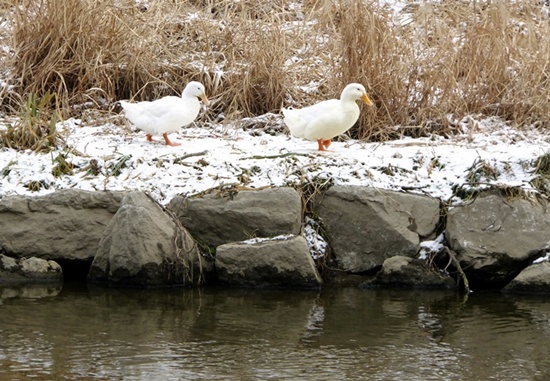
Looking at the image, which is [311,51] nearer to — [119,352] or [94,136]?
[94,136]

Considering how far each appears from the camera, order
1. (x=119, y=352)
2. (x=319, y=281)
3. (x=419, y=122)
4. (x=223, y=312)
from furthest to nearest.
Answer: (x=419, y=122) → (x=319, y=281) → (x=223, y=312) → (x=119, y=352)

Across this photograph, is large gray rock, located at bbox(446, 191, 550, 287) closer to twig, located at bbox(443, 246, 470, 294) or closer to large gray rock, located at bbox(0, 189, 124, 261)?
twig, located at bbox(443, 246, 470, 294)

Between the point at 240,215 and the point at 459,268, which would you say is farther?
the point at 240,215

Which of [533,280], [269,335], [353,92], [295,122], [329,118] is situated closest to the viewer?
[269,335]

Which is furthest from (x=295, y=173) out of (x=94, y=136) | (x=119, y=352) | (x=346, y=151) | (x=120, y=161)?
(x=119, y=352)

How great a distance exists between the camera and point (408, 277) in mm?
6867

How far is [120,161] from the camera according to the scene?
24.8 ft

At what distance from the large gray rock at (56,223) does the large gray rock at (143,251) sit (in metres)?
0.23

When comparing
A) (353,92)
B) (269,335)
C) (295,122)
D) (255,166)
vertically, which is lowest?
(269,335)

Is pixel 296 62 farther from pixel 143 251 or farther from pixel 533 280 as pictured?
pixel 533 280

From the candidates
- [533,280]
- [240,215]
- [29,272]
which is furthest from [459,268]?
[29,272]

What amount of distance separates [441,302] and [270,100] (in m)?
3.28

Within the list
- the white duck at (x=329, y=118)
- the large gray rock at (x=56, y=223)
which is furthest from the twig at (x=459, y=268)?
the large gray rock at (x=56, y=223)

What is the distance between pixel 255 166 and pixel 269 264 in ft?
3.16
